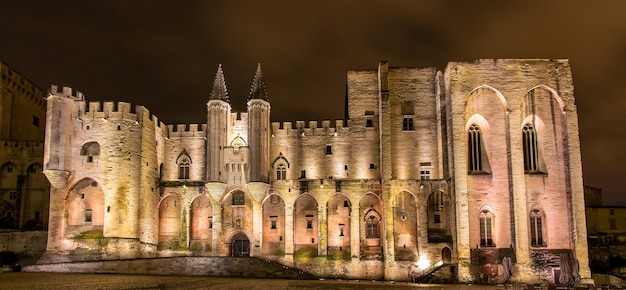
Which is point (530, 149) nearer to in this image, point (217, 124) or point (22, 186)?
point (217, 124)

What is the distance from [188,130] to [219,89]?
178 inches

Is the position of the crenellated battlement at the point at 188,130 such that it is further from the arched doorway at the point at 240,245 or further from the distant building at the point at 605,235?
the distant building at the point at 605,235

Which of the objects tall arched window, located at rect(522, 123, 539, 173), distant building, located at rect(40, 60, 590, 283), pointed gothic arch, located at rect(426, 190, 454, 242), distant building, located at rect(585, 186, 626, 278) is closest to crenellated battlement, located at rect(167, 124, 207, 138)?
distant building, located at rect(40, 60, 590, 283)

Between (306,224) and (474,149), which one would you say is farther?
(306,224)

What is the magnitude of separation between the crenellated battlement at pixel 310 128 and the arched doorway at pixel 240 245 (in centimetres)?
822

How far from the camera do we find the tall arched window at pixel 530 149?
42.3 meters

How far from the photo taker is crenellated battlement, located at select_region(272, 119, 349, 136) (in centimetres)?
4703

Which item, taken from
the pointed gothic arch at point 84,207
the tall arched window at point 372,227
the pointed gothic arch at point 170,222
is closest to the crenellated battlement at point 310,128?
the tall arched window at point 372,227

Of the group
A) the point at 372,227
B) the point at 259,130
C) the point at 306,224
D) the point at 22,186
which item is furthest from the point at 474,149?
the point at 22,186

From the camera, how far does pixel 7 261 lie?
44688 millimetres

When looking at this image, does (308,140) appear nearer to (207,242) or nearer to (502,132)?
(207,242)

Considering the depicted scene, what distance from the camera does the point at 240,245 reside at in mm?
46281

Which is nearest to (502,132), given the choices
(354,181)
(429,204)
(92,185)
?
(429,204)

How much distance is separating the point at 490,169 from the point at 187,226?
71.6 feet
